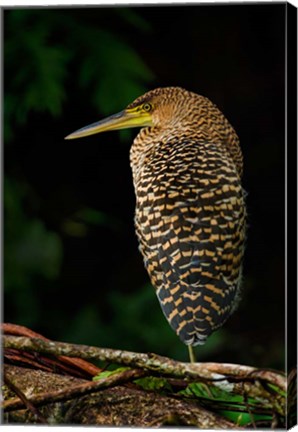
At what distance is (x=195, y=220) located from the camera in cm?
461

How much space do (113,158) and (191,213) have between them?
36cm

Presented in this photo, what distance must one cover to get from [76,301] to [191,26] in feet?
3.43

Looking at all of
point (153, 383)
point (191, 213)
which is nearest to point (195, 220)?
point (191, 213)

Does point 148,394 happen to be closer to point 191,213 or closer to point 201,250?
point 201,250

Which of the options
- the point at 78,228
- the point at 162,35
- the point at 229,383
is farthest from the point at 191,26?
the point at 229,383

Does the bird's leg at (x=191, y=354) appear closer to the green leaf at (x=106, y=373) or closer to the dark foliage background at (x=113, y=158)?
the dark foliage background at (x=113, y=158)

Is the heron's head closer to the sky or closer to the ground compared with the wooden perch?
closer to the sky

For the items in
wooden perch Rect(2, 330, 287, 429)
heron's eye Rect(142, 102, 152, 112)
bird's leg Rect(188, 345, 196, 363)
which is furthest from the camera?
heron's eye Rect(142, 102, 152, 112)

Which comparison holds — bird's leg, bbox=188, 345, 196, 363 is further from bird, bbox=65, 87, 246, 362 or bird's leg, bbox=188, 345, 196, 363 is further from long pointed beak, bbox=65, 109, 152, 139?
long pointed beak, bbox=65, 109, 152, 139

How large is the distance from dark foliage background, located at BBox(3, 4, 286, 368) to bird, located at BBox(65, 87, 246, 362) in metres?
0.04

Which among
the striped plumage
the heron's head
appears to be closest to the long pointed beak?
the heron's head

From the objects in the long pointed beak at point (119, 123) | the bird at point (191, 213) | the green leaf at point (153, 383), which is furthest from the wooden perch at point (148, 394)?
the long pointed beak at point (119, 123)

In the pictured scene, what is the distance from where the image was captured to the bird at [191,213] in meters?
4.61

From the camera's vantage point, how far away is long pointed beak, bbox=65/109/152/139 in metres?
4.78
